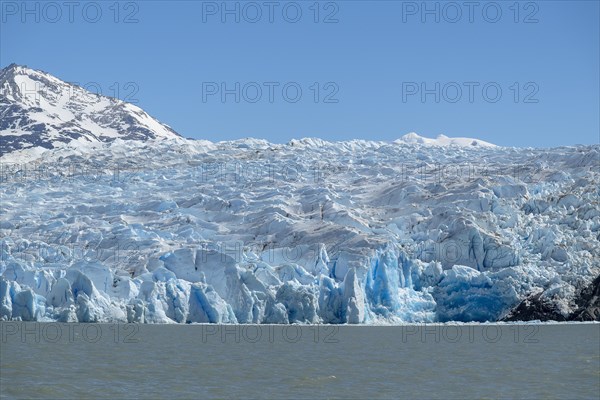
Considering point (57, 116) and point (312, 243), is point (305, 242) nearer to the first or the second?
point (312, 243)

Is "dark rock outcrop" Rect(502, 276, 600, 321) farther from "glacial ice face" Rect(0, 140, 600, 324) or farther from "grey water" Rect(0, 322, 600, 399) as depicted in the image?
"grey water" Rect(0, 322, 600, 399)

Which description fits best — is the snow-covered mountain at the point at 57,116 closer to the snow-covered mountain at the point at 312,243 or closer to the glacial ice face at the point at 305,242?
the glacial ice face at the point at 305,242

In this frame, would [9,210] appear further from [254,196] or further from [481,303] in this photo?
[481,303]

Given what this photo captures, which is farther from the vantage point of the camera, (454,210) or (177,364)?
(454,210)

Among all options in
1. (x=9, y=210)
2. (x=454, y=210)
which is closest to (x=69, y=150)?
(x=9, y=210)

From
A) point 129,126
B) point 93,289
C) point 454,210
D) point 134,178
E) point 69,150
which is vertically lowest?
point 93,289

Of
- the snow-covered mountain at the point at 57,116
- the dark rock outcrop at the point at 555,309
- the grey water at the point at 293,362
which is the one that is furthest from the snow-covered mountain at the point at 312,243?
the snow-covered mountain at the point at 57,116

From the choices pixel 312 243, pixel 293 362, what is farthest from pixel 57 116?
pixel 293 362
